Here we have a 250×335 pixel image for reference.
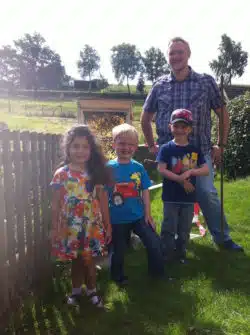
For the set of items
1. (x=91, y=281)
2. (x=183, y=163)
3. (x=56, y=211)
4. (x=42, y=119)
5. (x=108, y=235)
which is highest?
(x=42, y=119)

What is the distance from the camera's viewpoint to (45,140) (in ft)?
12.4

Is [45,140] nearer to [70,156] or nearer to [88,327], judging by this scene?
[70,156]

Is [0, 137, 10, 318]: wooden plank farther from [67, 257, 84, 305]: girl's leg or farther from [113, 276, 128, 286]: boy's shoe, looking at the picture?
[113, 276, 128, 286]: boy's shoe

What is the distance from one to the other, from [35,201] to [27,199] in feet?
0.49

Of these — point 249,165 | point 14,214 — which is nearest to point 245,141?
point 249,165

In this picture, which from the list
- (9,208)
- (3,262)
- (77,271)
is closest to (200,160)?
(77,271)

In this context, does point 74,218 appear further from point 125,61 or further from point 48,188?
point 125,61

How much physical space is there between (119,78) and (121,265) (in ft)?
399

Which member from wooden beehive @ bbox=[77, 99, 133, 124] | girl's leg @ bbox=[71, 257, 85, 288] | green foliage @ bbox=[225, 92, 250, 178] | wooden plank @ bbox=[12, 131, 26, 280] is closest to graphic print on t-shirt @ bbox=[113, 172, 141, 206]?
girl's leg @ bbox=[71, 257, 85, 288]

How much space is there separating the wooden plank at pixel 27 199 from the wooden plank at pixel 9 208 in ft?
0.68

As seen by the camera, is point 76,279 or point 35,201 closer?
point 76,279

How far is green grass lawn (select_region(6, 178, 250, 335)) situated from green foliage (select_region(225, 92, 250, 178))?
5873 mm

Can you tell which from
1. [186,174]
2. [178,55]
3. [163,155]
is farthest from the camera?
[178,55]

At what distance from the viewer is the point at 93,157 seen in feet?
10.8
